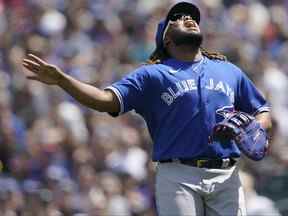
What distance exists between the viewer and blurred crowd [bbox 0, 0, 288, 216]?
37.0 ft

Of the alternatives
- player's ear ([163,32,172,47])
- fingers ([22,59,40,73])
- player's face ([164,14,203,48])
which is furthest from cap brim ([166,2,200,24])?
fingers ([22,59,40,73])

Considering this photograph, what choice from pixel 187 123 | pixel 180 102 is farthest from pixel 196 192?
pixel 180 102

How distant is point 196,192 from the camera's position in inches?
277

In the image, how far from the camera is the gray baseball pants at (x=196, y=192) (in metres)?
7.00

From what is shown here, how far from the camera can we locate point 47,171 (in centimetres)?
1220

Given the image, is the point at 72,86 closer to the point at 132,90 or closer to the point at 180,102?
the point at 132,90

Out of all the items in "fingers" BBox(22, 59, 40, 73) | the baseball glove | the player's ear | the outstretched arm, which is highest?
the player's ear

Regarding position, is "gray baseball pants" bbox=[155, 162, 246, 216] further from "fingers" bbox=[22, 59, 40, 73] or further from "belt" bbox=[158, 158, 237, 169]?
"fingers" bbox=[22, 59, 40, 73]

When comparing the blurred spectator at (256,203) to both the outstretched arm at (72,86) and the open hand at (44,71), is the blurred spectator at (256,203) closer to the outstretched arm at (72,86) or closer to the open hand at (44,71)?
the outstretched arm at (72,86)

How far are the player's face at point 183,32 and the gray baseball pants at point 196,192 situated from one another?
0.76 meters

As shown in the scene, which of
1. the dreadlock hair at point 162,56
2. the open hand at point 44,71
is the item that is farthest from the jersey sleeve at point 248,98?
the open hand at point 44,71

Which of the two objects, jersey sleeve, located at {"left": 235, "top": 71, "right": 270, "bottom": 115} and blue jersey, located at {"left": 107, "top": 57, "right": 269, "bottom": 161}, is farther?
jersey sleeve, located at {"left": 235, "top": 71, "right": 270, "bottom": 115}

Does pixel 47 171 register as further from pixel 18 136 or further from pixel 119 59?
pixel 119 59

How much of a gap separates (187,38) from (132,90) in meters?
0.47
